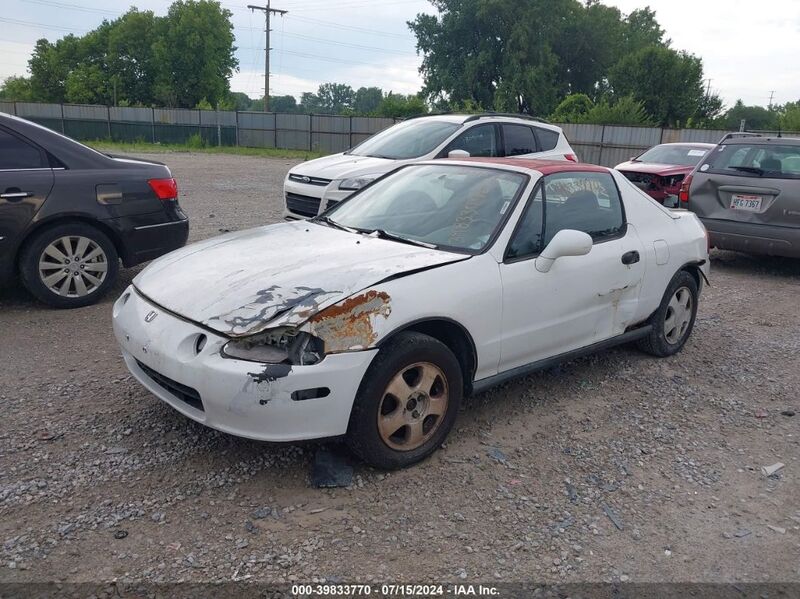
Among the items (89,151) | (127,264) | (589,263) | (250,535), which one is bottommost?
(250,535)

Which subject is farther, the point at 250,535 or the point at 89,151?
the point at 89,151

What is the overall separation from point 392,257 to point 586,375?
2.03m

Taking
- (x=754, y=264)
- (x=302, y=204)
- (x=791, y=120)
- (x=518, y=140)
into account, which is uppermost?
(x=791, y=120)

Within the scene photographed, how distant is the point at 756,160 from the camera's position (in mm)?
8070

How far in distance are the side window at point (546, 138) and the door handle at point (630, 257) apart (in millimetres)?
5184

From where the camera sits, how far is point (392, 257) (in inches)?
139

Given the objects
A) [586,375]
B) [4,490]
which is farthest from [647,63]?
[4,490]

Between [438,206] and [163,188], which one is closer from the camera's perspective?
[438,206]

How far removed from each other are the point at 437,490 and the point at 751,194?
21.5 ft

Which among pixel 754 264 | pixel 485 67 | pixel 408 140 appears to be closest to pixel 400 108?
pixel 485 67

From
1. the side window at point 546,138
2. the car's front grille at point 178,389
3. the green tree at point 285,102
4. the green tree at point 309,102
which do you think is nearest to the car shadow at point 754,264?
the side window at point 546,138

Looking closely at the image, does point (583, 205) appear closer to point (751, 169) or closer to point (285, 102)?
point (751, 169)

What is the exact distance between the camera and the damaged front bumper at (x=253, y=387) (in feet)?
9.41

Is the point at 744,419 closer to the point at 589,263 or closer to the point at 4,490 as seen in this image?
the point at 589,263
